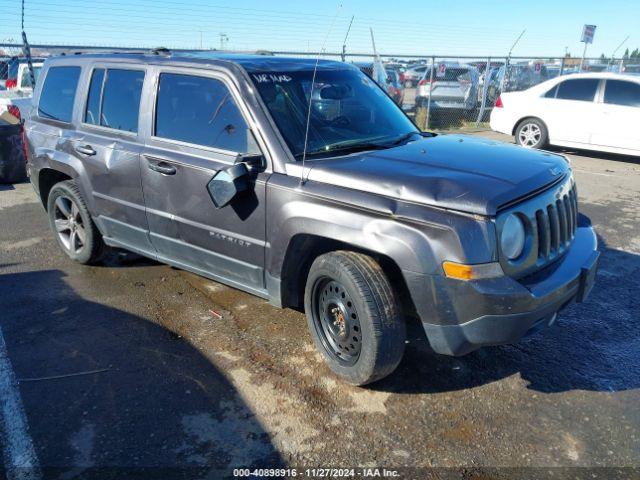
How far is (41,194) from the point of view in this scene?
211 inches

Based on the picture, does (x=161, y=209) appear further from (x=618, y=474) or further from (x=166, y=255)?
(x=618, y=474)

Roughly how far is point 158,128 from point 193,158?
1.71 feet

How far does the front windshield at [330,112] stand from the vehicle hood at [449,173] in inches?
9.3

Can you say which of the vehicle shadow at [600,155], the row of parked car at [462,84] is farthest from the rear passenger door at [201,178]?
the row of parked car at [462,84]

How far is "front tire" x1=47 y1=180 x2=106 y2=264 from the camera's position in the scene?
4.82 metres

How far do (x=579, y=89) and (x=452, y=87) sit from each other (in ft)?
16.1

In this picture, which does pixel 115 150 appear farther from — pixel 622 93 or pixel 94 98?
pixel 622 93

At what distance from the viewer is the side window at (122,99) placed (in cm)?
412

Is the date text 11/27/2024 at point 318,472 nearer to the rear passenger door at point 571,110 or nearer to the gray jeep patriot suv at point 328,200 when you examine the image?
the gray jeep patriot suv at point 328,200

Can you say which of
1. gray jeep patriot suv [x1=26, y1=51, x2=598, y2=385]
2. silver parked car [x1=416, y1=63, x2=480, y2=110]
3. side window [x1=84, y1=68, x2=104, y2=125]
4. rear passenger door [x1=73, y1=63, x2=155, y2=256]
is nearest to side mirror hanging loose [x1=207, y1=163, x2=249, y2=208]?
gray jeep patriot suv [x1=26, y1=51, x2=598, y2=385]

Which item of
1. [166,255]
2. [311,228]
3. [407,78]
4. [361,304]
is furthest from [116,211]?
[407,78]

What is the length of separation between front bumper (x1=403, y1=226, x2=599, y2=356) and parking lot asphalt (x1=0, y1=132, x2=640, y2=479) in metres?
0.53

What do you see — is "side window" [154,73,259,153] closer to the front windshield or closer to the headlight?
the front windshield

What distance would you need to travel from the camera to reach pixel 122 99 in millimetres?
4258
